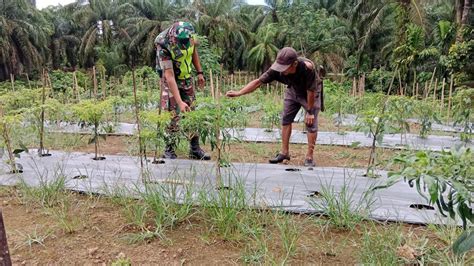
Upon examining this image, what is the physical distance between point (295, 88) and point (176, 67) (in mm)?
1044

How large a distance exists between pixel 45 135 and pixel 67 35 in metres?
22.6

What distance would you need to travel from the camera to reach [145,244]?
6.46 ft

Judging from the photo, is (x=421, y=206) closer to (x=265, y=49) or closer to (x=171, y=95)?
(x=171, y=95)

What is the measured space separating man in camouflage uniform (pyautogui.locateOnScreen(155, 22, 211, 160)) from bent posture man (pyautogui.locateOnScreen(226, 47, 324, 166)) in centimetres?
55

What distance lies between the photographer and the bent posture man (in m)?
3.06

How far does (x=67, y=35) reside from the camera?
24.5m

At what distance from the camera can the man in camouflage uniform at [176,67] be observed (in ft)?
10.7

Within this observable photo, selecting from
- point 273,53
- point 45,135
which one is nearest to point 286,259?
point 45,135

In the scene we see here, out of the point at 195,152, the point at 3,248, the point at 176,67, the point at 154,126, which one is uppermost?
the point at 176,67

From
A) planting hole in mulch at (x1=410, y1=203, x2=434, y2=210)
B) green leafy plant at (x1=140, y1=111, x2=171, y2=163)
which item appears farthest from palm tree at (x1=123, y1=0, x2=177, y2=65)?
planting hole in mulch at (x1=410, y1=203, x2=434, y2=210)

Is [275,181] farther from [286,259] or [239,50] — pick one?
[239,50]

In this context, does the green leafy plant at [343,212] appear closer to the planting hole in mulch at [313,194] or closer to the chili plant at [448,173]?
the planting hole in mulch at [313,194]

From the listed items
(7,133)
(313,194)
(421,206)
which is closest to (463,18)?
(421,206)

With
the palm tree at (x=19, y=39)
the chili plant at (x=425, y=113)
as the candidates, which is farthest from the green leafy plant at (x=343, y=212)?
the palm tree at (x=19, y=39)
